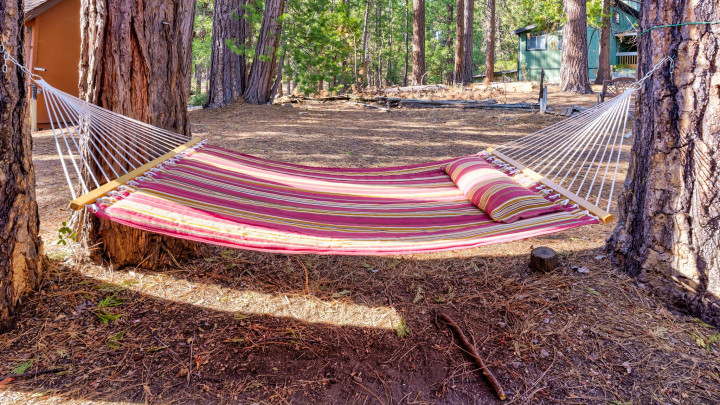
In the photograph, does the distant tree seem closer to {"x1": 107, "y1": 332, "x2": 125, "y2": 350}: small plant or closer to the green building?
the green building

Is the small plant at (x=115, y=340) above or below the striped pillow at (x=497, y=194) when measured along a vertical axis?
below

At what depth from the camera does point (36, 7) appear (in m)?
5.91

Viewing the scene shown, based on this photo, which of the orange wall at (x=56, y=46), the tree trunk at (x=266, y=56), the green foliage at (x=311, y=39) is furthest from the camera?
the green foliage at (x=311, y=39)

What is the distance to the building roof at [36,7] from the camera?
232 inches

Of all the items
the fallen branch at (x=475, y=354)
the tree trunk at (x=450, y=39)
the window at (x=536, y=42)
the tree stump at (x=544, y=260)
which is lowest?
the fallen branch at (x=475, y=354)

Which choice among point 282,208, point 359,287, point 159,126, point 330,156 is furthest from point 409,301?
point 330,156

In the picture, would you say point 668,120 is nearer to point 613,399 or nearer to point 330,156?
point 613,399

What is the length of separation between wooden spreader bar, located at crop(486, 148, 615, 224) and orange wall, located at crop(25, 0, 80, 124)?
602cm

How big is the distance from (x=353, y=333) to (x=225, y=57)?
604 centimetres

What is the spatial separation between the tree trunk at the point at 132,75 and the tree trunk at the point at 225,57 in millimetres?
4826

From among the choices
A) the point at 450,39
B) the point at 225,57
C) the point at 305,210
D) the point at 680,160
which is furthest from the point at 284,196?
the point at 450,39

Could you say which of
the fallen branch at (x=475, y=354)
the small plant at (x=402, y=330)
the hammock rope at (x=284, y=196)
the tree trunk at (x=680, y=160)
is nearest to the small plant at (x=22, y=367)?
the hammock rope at (x=284, y=196)

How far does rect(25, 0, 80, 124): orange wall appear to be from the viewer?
6.16 m

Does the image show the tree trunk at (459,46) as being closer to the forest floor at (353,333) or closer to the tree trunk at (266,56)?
the tree trunk at (266,56)
